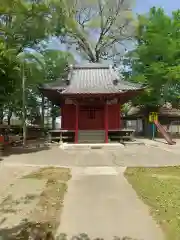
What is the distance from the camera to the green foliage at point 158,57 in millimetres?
31906

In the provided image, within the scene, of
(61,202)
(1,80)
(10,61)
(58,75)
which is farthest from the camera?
(58,75)

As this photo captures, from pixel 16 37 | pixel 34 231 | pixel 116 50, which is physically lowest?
pixel 34 231

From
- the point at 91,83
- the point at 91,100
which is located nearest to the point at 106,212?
the point at 91,100

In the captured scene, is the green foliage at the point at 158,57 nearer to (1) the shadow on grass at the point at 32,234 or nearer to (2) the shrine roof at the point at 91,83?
(2) the shrine roof at the point at 91,83

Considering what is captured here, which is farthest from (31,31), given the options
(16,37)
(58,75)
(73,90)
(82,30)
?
(82,30)

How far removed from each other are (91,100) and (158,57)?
12.7 metres

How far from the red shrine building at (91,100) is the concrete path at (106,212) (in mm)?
13200

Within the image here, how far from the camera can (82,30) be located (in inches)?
1603

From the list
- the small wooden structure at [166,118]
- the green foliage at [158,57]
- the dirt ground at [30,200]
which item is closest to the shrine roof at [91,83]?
the green foliage at [158,57]

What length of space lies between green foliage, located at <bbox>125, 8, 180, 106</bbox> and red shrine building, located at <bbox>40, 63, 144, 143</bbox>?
6.57 metres

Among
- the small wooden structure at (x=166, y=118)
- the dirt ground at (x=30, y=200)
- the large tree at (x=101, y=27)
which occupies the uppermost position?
the large tree at (x=101, y=27)

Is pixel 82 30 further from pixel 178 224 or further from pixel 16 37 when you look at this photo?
pixel 178 224

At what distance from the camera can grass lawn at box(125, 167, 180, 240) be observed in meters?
5.88

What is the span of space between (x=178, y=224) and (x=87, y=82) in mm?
20272
